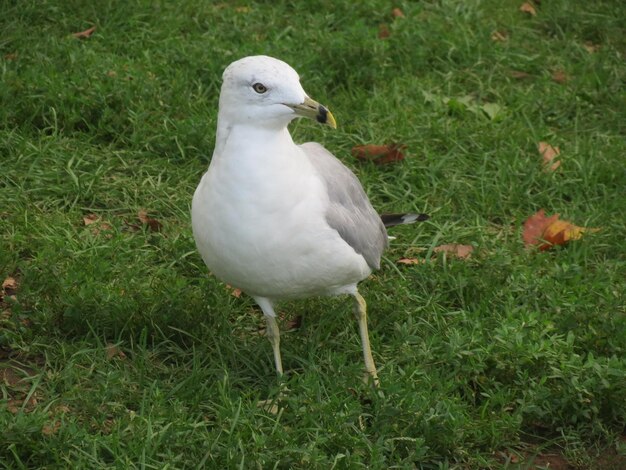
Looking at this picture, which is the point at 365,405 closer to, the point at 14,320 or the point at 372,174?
the point at 14,320

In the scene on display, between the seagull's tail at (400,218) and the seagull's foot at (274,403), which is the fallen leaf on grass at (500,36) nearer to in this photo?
the seagull's tail at (400,218)

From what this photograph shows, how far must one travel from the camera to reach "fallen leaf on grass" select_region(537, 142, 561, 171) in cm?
631

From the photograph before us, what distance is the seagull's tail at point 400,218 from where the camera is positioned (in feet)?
18.0

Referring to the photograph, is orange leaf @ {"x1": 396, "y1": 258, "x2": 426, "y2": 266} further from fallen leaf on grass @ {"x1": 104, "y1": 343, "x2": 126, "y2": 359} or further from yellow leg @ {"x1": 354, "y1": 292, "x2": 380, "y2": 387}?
fallen leaf on grass @ {"x1": 104, "y1": 343, "x2": 126, "y2": 359}

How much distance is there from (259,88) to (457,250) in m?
1.89

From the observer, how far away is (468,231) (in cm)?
577

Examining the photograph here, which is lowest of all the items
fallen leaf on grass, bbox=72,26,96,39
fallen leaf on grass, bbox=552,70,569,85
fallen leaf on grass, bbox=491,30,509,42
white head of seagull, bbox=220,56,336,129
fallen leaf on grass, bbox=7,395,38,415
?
fallen leaf on grass, bbox=552,70,569,85

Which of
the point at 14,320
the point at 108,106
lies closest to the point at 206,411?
the point at 14,320

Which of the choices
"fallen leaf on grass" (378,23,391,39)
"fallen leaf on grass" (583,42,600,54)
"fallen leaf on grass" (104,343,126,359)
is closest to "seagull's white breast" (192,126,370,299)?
"fallen leaf on grass" (104,343,126,359)

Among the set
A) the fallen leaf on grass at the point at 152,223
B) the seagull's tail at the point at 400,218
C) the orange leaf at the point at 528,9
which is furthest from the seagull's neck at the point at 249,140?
the orange leaf at the point at 528,9

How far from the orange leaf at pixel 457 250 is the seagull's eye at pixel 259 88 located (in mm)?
1802

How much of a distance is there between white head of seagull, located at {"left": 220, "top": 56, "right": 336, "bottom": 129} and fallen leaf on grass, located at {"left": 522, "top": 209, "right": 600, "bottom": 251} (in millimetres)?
1987

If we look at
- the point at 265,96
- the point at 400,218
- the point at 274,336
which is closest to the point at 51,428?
the point at 274,336

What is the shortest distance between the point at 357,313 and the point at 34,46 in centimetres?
306
